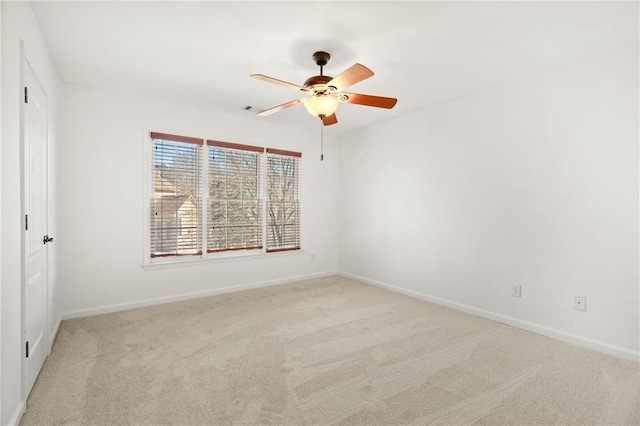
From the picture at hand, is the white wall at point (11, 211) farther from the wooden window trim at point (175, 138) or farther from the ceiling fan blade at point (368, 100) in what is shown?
the ceiling fan blade at point (368, 100)

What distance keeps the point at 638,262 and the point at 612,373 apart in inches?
35.6

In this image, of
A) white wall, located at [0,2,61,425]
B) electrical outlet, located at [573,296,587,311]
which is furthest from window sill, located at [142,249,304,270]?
electrical outlet, located at [573,296,587,311]

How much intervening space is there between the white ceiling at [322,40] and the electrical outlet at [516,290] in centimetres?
213

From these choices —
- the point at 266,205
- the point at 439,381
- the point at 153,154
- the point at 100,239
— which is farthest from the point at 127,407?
the point at 266,205

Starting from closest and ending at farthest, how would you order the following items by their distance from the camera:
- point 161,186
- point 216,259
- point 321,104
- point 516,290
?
point 321,104 < point 516,290 < point 161,186 < point 216,259

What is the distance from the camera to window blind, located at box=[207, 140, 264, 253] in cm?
433

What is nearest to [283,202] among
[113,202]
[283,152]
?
[283,152]

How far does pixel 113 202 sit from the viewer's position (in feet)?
11.8

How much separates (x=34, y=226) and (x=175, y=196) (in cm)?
188

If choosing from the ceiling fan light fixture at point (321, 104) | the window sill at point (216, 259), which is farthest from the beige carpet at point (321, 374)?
the ceiling fan light fixture at point (321, 104)

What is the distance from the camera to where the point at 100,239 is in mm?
3523

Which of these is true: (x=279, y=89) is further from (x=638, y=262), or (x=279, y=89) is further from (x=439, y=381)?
(x=638, y=262)

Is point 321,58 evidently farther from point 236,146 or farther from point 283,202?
point 283,202

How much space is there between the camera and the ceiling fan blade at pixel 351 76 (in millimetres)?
2092
